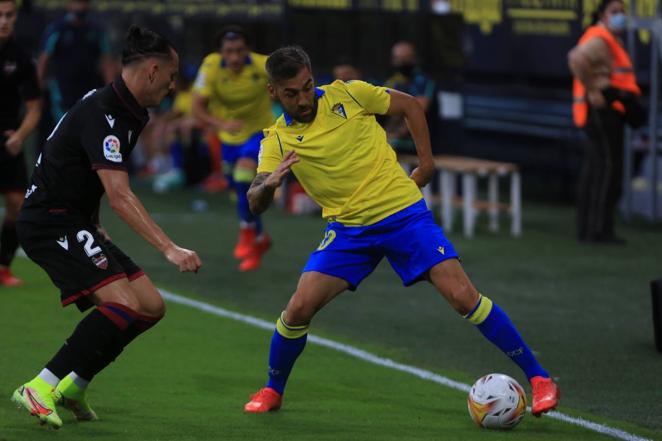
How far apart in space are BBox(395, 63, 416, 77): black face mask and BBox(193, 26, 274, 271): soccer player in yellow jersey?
3294 millimetres

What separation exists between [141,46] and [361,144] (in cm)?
135

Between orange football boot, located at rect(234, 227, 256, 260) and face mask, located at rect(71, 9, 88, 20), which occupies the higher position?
face mask, located at rect(71, 9, 88, 20)

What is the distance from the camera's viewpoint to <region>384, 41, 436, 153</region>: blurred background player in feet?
54.6

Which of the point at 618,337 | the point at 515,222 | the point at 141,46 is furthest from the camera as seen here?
the point at 515,222


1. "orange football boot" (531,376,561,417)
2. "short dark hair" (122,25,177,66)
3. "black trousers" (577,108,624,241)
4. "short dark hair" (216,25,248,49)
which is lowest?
"black trousers" (577,108,624,241)

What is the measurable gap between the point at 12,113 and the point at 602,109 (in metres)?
6.25


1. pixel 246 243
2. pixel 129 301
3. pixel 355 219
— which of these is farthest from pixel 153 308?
pixel 246 243

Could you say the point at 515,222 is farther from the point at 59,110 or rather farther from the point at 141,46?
the point at 141,46

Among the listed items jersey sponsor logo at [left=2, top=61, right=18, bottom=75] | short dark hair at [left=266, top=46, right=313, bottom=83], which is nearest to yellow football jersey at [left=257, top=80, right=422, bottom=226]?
short dark hair at [left=266, top=46, right=313, bottom=83]

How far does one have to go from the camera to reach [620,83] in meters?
14.7

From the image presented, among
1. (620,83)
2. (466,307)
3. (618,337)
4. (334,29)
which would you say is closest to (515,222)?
(620,83)

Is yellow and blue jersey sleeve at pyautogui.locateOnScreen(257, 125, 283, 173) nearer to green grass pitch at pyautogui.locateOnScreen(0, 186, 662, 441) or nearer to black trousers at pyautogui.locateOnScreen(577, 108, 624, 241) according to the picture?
green grass pitch at pyautogui.locateOnScreen(0, 186, 662, 441)

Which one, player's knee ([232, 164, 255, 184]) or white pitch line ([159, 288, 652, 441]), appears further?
player's knee ([232, 164, 255, 184])

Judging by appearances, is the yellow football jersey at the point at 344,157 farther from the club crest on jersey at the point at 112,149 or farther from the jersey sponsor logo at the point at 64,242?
the jersey sponsor logo at the point at 64,242
